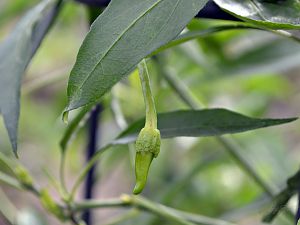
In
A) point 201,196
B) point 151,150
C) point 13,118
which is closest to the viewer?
point 151,150

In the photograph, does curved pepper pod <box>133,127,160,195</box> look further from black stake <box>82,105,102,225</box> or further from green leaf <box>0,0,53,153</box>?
black stake <box>82,105,102,225</box>

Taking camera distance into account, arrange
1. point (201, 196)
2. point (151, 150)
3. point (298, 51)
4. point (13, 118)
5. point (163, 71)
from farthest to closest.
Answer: point (201, 196), point (298, 51), point (163, 71), point (13, 118), point (151, 150)

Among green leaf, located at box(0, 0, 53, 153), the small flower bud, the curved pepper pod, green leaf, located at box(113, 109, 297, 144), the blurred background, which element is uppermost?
the curved pepper pod

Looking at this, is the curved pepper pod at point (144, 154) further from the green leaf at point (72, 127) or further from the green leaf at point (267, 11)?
the green leaf at point (72, 127)

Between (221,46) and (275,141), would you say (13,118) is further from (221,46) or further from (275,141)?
(275,141)

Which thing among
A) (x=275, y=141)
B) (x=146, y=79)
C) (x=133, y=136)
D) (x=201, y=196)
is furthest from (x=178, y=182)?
(x=146, y=79)

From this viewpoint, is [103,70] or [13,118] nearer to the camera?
[103,70]

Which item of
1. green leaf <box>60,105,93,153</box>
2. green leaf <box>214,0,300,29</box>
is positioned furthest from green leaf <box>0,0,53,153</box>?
green leaf <box>214,0,300,29</box>

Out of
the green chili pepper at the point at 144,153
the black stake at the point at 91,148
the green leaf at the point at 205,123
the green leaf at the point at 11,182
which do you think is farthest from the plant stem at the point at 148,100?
the black stake at the point at 91,148
